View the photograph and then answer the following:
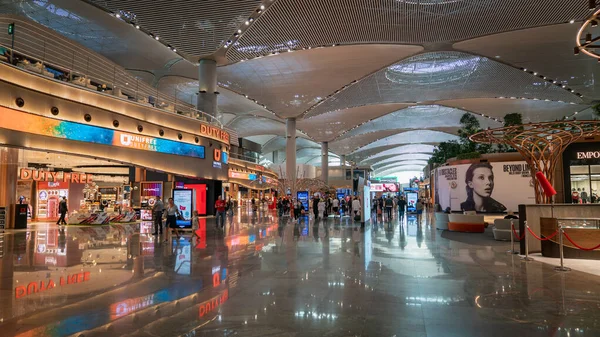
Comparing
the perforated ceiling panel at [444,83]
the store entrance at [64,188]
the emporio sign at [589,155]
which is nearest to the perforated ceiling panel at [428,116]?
the perforated ceiling panel at [444,83]

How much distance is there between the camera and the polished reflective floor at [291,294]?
3945 mm

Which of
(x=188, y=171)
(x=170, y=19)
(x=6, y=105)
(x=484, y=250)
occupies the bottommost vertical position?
(x=484, y=250)

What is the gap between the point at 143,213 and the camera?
22047 millimetres

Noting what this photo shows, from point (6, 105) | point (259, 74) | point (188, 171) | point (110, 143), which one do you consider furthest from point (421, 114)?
point (6, 105)

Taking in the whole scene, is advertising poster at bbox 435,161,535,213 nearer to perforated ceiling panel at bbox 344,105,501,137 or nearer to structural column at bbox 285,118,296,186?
perforated ceiling panel at bbox 344,105,501,137

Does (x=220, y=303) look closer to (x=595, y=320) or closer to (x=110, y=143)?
(x=595, y=320)

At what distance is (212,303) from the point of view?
15.8 ft

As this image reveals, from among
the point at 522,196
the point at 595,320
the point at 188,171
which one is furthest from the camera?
the point at 522,196

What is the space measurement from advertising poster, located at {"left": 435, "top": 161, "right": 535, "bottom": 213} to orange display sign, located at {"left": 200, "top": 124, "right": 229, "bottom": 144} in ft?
47.2

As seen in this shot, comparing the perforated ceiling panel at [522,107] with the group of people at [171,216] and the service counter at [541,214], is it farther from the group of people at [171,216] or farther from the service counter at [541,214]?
the group of people at [171,216]


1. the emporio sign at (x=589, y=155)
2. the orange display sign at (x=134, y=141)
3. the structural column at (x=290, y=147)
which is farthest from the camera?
the structural column at (x=290, y=147)

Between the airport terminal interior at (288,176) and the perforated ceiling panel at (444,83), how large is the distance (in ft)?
0.74

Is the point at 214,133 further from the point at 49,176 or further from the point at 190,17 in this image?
the point at 49,176

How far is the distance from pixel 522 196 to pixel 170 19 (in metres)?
21.4
